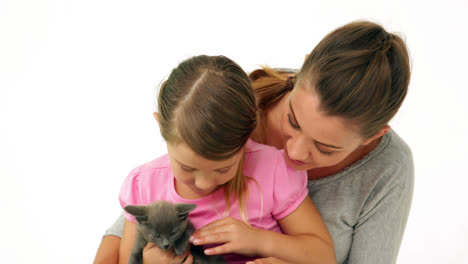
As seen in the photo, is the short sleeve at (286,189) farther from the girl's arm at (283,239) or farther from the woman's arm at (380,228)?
the woman's arm at (380,228)

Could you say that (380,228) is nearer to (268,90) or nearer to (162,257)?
(268,90)

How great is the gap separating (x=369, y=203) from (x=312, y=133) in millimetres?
521

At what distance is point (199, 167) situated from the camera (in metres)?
1.48

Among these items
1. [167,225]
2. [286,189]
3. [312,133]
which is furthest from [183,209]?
[312,133]

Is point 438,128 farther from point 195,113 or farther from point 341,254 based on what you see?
point 195,113

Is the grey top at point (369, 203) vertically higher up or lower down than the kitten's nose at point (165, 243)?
lower down

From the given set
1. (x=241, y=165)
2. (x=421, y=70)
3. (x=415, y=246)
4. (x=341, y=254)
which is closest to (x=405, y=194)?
(x=341, y=254)

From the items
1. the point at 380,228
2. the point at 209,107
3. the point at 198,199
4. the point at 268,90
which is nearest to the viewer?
the point at 209,107

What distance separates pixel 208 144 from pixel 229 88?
0.18m

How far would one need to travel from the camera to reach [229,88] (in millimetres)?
1443

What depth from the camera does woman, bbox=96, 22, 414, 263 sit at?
1.48m

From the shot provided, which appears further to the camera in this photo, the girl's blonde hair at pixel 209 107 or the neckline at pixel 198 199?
the neckline at pixel 198 199

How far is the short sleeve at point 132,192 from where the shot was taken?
176 centimetres

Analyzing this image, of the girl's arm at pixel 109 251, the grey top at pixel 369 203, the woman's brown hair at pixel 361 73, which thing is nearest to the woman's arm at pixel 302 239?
the grey top at pixel 369 203
